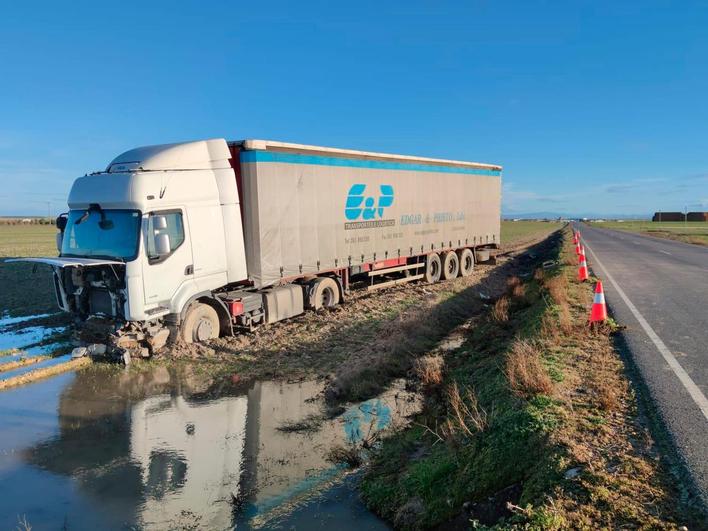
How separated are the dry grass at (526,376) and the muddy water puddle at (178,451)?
1568 millimetres

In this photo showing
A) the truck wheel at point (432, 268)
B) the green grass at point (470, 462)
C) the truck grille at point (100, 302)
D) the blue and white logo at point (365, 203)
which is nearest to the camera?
the green grass at point (470, 462)

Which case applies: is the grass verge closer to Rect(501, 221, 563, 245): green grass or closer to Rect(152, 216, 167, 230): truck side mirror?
Rect(152, 216, 167, 230): truck side mirror

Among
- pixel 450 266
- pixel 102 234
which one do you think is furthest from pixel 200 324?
pixel 450 266

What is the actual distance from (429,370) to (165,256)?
16.2 ft

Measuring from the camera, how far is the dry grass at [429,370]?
7277mm

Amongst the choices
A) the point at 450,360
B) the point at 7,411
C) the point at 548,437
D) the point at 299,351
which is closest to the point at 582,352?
the point at 450,360

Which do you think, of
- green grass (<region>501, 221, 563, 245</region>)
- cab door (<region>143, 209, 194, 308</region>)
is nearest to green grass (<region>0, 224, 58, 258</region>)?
cab door (<region>143, 209, 194, 308</region>)

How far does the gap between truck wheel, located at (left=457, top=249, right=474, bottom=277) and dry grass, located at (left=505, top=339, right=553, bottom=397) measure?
1368cm

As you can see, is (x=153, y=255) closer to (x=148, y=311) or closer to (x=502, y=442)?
(x=148, y=311)

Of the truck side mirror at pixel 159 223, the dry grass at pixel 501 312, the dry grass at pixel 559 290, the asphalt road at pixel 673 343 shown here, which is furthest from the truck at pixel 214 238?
the asphalt road at pixel 673 343

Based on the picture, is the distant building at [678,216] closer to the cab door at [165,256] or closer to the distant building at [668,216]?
the distant building at [668,216]

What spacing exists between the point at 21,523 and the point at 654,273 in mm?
17149

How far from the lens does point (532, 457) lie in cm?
409

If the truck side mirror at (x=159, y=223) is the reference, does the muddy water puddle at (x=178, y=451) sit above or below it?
below
